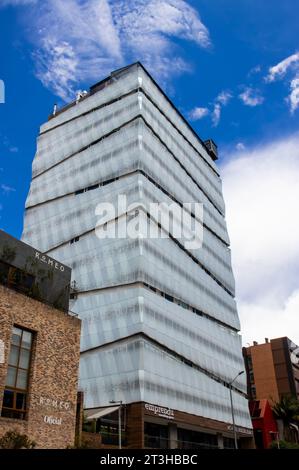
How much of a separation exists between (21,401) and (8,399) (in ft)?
3.86

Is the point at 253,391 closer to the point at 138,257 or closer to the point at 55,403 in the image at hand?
the point at 138,257

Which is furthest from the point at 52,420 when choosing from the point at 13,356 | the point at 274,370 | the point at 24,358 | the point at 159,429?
the point at 274,370

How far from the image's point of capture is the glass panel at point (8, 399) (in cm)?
2961

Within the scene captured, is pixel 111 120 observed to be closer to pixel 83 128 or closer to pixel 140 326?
pixel 83 128

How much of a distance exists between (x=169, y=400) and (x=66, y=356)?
33.3m

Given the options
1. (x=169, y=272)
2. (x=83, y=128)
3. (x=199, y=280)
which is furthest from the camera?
(x=83, y=128)

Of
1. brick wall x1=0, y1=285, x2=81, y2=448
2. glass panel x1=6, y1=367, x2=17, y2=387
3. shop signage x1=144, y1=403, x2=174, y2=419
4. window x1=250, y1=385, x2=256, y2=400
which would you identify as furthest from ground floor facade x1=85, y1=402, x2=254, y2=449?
window x1=250, y1=385, x2=256, y2=400

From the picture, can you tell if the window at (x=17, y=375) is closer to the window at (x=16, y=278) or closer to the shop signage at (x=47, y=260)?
the window at (x=16, y=278)

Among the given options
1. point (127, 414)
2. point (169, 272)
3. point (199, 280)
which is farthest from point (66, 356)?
point (199, 280)

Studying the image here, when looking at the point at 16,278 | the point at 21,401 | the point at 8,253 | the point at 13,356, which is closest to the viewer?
the point at 21,401

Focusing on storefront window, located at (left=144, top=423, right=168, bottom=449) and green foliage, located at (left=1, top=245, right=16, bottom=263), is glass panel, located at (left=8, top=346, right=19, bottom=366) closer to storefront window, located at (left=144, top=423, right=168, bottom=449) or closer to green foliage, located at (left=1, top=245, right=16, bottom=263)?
green foliage, located at (left=1, top=245, right=16, bottom=263)

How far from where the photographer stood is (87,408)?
6306 cm

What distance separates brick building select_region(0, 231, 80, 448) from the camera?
30.3 m

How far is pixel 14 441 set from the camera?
91.7 ft
